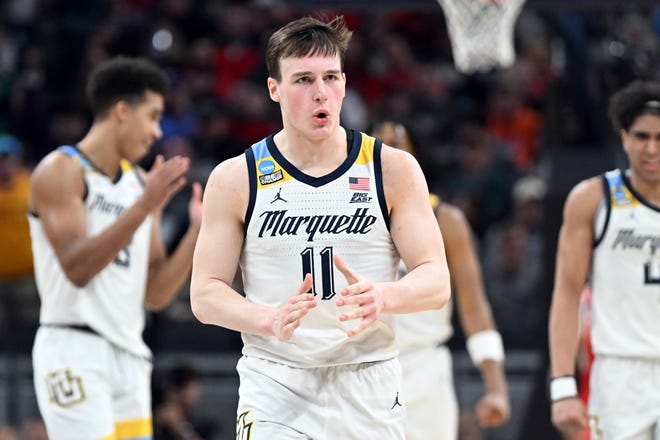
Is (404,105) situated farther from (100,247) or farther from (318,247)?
(318,247)

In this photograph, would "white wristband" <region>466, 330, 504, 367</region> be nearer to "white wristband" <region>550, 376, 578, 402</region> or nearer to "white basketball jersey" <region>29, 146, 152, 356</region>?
"white wristband" <region>550, 376, 578, 402</region>

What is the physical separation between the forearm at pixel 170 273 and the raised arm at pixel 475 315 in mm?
1593

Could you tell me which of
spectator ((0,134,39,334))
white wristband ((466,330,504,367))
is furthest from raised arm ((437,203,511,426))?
spectator ((0,134,39,334))

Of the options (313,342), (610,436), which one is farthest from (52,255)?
(610,436)

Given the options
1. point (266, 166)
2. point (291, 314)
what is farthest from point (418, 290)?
point (266, 166)

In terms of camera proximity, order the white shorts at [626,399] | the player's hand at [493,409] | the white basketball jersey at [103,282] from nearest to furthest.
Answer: the white shorts at [626,399] < the white basketball jersey at [103,282] < the player's hand at [493,409]

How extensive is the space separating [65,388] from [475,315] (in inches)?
106

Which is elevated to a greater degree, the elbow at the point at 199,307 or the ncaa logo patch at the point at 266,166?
the ncaa logo patch at the point at 266,166

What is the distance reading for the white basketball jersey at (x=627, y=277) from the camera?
20.8 ft

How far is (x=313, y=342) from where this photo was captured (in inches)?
201

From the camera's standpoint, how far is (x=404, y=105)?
15.7 meters

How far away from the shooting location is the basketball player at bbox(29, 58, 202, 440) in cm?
688

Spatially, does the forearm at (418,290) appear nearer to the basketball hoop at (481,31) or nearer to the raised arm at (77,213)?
the raised arm at (77,213)

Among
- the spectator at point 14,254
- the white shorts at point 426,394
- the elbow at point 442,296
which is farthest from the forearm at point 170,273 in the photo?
the spectator at point 14,254
